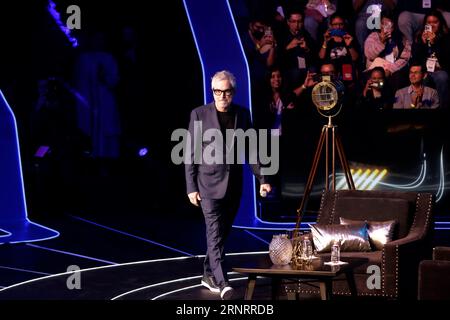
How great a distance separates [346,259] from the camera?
5.93m

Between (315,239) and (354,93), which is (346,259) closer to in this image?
(315,239)

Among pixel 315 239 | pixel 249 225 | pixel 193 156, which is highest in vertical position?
pixel 193 156

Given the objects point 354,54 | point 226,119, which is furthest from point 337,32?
point 226,119

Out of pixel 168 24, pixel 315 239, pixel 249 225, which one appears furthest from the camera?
pixel 168 24

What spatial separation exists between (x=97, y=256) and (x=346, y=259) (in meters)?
3.16

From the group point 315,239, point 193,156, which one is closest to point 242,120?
point 193,156

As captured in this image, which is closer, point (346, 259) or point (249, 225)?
point (346, 259)

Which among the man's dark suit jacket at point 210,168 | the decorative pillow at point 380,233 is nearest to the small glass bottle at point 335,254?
the decorative pillow at point 380,233

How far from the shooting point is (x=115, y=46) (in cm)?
1205

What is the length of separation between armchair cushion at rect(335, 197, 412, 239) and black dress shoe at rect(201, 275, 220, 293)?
3.46ft
